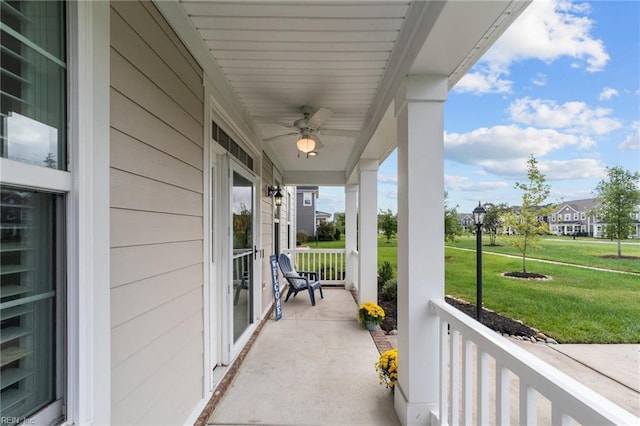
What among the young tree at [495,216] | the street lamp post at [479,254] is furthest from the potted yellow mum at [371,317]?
the young tree at [495,216]

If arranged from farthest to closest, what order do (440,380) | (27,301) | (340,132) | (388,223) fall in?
(388,223), (340,132), (440,380), (27,301)

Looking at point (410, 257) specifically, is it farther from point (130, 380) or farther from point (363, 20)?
point (130, 380)

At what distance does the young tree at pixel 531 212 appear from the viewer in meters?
6.17

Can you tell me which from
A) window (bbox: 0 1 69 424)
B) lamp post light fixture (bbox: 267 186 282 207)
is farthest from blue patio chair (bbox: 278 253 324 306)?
window (bbox: 0 1 69 424)

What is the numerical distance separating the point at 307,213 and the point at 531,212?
46.8 feet

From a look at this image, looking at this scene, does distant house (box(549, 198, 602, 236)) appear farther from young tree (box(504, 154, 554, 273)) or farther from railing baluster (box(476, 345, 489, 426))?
railing baluster (box(476, 345, 489, 426))

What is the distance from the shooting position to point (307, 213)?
63.7 feet

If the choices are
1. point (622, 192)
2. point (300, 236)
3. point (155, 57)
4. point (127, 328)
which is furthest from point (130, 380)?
point (300, 236)

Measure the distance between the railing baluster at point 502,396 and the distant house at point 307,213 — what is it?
17200 millimetres

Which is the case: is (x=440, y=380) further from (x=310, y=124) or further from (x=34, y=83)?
(x=310, y=124)

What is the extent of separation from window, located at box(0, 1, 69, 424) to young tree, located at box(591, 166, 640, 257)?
6382mm

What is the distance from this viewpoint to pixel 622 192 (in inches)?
173

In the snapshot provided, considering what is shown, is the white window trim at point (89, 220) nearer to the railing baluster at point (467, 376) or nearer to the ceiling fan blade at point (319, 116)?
the railing baluster at point (467, 376)

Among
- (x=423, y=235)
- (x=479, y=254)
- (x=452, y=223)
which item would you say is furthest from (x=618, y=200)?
(x=423, y=235)
